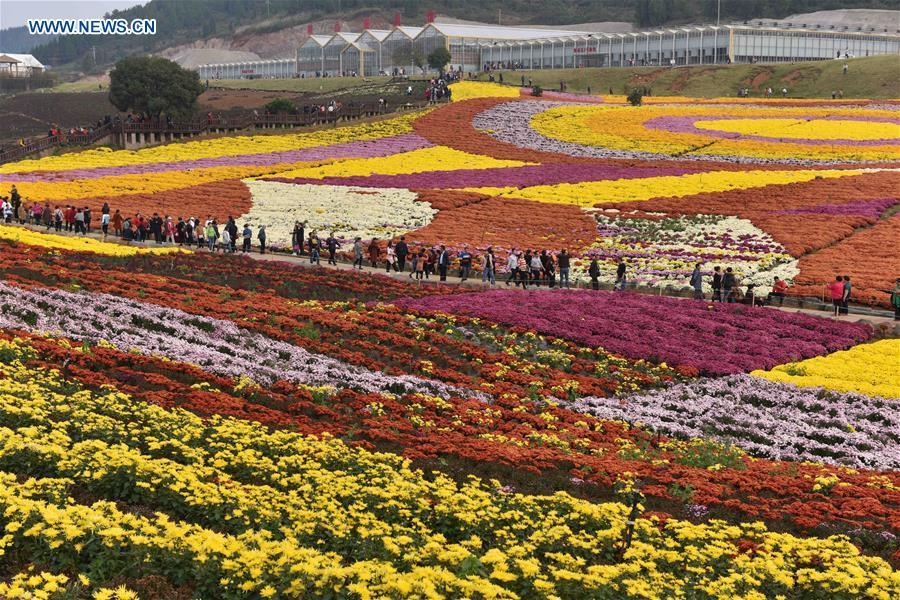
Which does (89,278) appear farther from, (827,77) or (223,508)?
(827,77)

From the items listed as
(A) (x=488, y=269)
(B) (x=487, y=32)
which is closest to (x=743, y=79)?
(B) (x=487, y=32)

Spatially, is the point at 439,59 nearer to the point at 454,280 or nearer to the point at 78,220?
the point at 78,220

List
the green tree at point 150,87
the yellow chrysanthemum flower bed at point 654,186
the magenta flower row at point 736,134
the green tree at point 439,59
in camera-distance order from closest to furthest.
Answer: the yellow chrysanthemum flower bed at point 654,186 → the magenta flower row at point 736,134 → the green tree at point 150,87 → the green tree at point 439,59

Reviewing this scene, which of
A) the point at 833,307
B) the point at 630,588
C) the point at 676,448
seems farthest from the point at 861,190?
the point at 630,588

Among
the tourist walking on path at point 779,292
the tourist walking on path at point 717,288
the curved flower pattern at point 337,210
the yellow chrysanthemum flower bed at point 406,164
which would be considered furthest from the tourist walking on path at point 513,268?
the yellow chrysanthemum flower bed at point 406,164

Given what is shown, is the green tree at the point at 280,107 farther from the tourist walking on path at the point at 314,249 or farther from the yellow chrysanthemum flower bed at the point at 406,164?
the tourist walking on path at the point at 314,249

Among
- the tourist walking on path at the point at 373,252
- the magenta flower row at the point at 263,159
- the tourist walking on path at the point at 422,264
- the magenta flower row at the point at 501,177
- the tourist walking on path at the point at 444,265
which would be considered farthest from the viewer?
the magenta flower row at the point at 263,159
